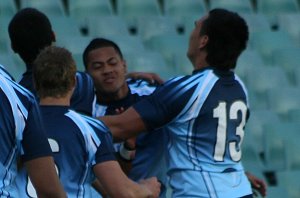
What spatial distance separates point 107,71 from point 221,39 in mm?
884

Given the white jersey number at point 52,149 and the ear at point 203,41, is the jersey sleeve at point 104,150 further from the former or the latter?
the ear at point 203,41

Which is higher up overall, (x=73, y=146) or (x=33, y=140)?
(x=33, y=140)

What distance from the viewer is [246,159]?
748 cm

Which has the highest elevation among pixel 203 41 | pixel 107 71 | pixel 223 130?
pixel 203 41

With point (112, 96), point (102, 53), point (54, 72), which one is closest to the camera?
point (54, 72)

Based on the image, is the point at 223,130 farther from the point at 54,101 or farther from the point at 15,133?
the point at 15,133

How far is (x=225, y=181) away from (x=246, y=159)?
2.54 m

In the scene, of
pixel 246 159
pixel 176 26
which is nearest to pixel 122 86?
pixel 246 159

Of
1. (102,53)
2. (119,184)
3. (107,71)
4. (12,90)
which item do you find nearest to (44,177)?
(12,90)

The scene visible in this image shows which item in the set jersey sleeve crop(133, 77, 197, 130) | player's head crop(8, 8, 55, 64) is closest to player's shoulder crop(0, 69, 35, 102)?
player's head crop(8, 8, 55, 64)

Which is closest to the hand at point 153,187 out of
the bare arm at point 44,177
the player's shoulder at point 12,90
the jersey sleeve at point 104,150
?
the jersey sleeve at point 104,150

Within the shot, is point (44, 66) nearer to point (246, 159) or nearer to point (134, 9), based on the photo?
point (246, 159)

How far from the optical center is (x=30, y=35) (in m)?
4.81

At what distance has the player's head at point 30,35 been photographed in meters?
4.81
